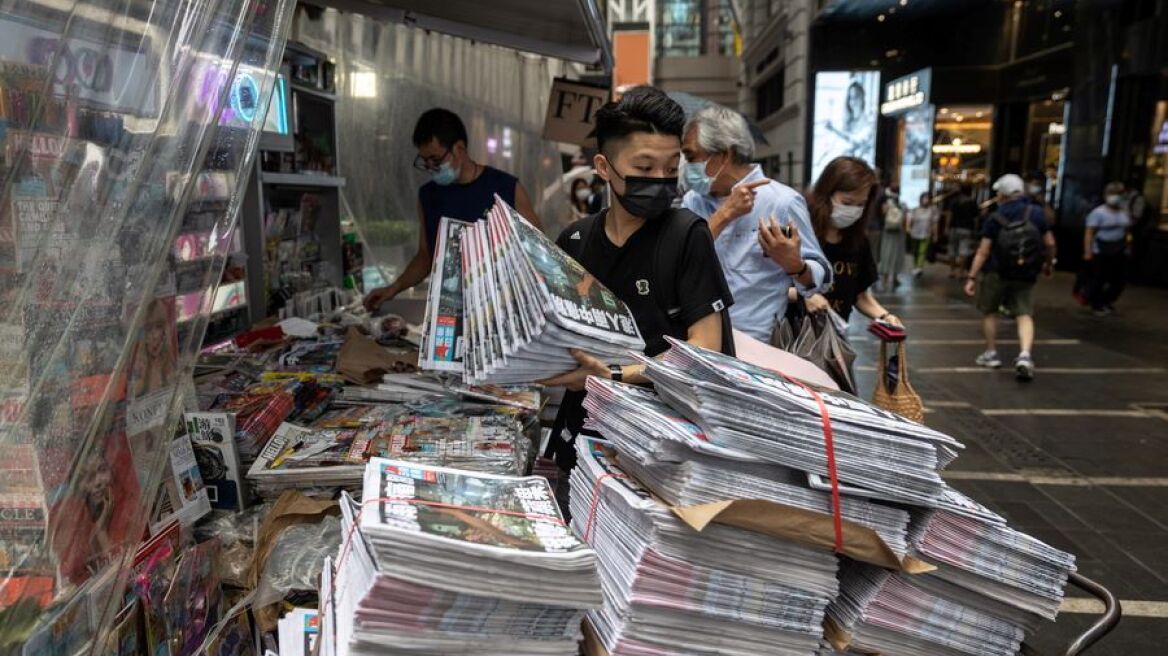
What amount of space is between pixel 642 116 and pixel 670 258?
0.39 metres

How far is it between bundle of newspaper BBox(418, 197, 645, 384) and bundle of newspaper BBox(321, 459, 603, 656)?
17.6 inches

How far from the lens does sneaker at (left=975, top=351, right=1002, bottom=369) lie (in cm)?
827

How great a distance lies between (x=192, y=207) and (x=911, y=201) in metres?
22.0

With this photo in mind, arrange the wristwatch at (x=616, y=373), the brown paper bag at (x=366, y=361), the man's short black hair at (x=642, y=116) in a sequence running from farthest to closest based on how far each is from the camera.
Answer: the brown paper bag at (x=366, y=361) → the man's short black hair at (x=642, y=116) → the wristwatch at (x=616, y=373)

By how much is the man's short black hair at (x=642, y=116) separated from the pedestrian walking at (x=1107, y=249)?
37.6 feet

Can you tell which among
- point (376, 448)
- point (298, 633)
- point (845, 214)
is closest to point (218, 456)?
point (376, 448)

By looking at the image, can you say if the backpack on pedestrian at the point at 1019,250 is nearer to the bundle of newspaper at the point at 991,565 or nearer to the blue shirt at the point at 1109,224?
the blue shirt at the point at 1109,224

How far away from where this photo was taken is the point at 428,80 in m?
7.29

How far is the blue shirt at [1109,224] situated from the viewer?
10.8 metres

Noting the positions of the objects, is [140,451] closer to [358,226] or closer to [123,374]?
[123,374]

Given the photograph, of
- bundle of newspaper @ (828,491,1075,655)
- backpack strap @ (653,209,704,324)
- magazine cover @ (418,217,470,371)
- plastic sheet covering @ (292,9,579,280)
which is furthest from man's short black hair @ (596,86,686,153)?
plastic sheet covering @ (292,9,579,280)

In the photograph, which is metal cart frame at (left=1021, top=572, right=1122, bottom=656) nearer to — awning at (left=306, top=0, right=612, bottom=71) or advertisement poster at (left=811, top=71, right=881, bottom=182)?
awning at (left=306, top=0, right=612, bottom=71)

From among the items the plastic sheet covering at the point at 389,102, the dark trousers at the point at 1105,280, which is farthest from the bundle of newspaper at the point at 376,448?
the dark trousers at the point at 1105,280

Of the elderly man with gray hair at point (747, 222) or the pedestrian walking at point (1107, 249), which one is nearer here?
the elderly man with gray hair at point (747, 222)
